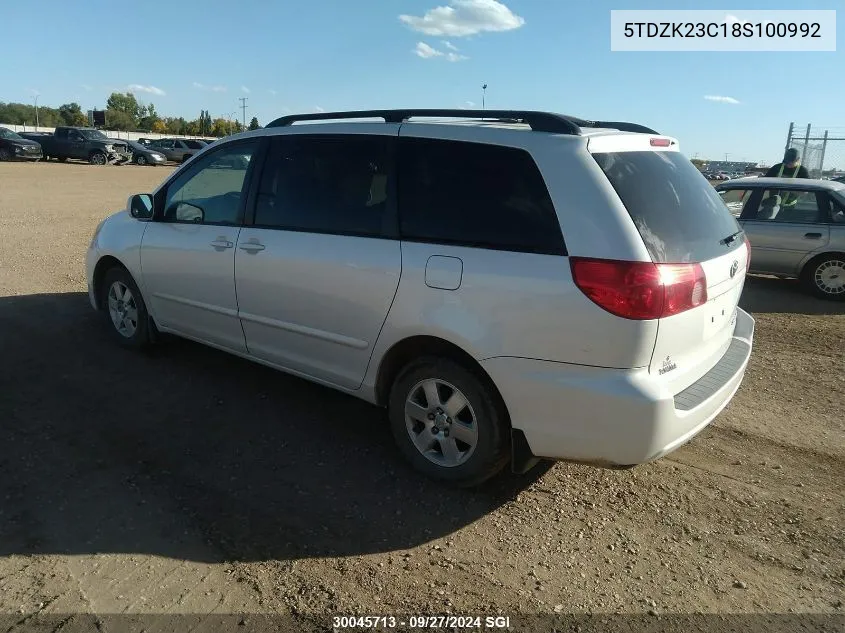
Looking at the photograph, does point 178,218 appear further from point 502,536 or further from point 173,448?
point 502,536

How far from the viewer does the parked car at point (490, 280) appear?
9.84 feet

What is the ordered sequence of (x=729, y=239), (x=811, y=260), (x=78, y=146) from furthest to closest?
(x=78, y=146) < (x=811, y=260) < (x=729, y=239)

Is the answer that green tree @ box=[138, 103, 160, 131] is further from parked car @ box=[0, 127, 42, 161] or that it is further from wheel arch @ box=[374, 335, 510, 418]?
wheel arch @ box=[374, 335, 510, 418]

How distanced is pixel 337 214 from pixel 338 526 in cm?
175

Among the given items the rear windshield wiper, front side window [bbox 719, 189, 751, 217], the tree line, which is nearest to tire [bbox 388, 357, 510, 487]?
the rear windshield wiper

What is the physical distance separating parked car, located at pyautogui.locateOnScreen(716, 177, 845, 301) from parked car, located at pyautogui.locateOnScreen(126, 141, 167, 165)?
123 ft

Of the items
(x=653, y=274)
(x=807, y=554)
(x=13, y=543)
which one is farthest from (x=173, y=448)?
(x=807, y=554)

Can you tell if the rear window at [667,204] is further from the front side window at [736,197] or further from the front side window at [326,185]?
the front side window at [736,197]

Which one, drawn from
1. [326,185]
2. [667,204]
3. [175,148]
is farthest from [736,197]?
[175,148]

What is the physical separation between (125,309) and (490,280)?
3631 millimetres

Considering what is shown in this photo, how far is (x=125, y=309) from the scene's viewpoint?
5586mm

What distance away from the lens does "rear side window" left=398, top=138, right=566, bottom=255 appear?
10.5ft

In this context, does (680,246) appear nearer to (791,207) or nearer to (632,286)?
(632,286)

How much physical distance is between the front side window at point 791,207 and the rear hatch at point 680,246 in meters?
5.85
